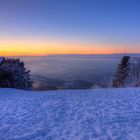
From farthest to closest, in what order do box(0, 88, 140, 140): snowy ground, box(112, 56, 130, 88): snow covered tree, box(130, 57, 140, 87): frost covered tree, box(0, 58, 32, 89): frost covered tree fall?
1. box(130, 57, 140, 87): frost covered tree
2. box(112, 56, 130, 88): snow covered tree
3. box(0, 58, 32, 89): frost covered tree
4. box(0, 88, 140, 140): snowy ground

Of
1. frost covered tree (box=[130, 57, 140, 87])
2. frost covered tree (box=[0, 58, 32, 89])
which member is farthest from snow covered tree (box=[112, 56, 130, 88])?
frost covered tree (box=[0, 58, 32, 89])

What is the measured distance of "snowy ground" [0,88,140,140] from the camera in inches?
365

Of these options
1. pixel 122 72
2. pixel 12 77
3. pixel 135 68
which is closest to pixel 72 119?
pixel 12 77

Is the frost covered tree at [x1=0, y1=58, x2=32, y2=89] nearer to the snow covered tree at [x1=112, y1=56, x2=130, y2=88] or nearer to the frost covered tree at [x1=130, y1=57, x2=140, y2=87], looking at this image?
the snow covered tree at [x1=112, y1=56, x2=130, y2=88]

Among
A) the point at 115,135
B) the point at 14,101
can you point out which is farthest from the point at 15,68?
the point at 115,135

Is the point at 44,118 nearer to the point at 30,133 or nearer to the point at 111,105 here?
the point at 30,133

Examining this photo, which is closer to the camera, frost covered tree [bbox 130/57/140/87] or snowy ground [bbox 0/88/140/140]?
snowy ground [bbox 0/88/140/140]

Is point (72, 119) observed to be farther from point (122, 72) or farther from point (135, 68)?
point (135, 68)

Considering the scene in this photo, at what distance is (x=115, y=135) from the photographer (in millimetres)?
8906

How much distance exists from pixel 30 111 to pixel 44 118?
1690 millimetres

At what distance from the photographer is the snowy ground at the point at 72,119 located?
30.4 ft

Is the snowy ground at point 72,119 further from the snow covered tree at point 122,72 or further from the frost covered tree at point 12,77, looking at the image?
the snow covered tree at point 122,72

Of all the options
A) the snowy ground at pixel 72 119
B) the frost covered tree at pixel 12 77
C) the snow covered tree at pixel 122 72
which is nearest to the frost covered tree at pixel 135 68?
the snow covered tree at pixel 122 72

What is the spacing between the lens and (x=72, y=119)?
36.8ft
